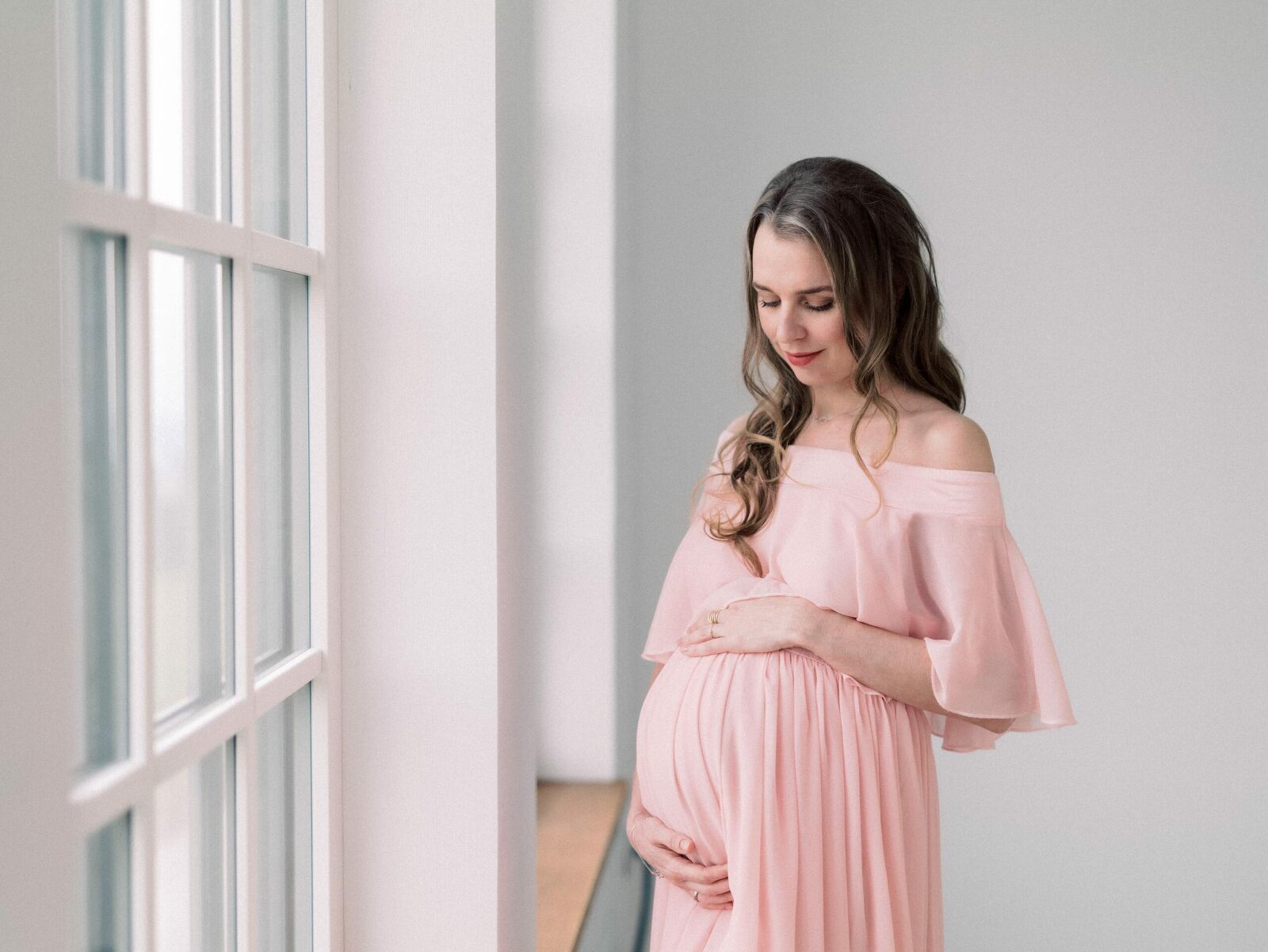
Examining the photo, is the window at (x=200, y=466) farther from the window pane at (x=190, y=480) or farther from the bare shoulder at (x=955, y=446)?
the bare shoulder at (x=955, y=446)

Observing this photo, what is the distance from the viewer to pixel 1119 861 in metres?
2.79

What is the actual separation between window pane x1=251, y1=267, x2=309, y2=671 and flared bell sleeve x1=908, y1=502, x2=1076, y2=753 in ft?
2.33

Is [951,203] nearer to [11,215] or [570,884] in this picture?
[570,884]

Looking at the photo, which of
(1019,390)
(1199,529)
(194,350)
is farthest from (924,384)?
(1199,529)

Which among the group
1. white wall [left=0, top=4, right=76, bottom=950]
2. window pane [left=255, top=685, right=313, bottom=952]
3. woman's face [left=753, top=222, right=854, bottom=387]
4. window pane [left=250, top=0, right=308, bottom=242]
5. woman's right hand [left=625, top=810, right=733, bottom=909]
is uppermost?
window pane [left=250, top=0, right=308, bottom=242]

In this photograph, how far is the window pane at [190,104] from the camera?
0.73 meters

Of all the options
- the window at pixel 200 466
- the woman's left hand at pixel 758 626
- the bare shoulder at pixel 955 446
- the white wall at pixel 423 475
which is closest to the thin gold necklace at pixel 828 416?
the bare shoulder at pixel 955 446

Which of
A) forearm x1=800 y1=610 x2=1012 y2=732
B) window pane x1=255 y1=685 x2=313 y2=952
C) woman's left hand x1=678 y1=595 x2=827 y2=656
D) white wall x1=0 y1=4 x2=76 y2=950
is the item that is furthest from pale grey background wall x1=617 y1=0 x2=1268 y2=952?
white wall x1=0 y1=4 x2=76 y2=950

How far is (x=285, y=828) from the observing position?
3.33 ft

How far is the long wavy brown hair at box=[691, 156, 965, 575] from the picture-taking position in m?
1.19

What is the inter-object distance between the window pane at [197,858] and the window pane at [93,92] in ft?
1.42

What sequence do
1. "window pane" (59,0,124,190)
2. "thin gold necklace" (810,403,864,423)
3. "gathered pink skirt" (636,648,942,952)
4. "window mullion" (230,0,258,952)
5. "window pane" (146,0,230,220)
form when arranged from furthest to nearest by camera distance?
"thin gold necklace" (810,403,864,423), "gathered pink skirt" (636,648,942,952), "window mullion" (230,0,258,952), "window pane" (146,0,230,220), "window pane" (59,0,124,190)

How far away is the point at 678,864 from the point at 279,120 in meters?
0.94

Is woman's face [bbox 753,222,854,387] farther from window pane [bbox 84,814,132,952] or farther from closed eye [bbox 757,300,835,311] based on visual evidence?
window pane [bbox 84,814,132,952]
